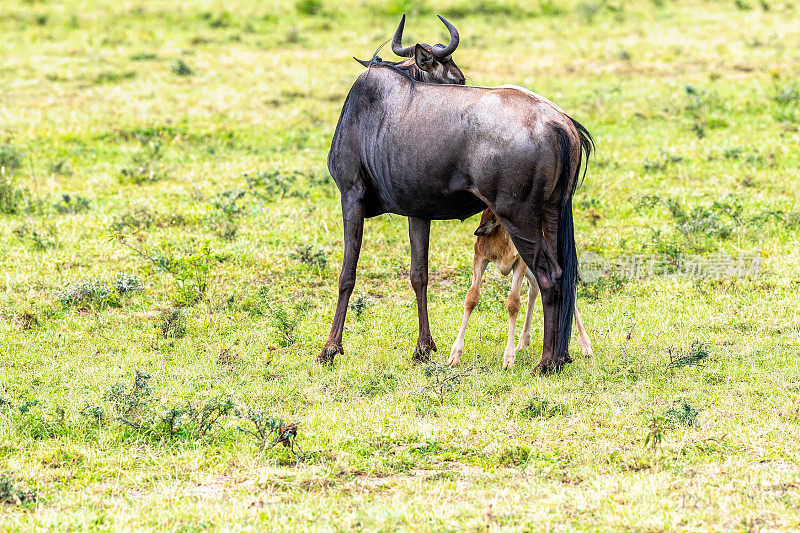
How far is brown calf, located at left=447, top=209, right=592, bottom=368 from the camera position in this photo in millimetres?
7926

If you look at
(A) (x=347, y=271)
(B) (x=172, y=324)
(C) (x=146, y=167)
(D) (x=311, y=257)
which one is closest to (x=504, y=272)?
(A) (x=347, y=271)

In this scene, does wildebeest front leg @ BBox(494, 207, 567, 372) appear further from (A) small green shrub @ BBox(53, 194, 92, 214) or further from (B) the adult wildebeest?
(A) small green shrub @ BBox(53, 194, 92, 214)

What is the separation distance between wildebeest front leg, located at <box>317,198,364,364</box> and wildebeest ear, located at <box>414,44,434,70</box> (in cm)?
133

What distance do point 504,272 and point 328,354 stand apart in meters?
1.71

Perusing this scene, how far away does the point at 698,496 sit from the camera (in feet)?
16.7

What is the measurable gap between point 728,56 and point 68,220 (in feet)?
49.4

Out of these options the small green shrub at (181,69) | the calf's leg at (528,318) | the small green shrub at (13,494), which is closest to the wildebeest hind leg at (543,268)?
the calf's leg at (528,318)

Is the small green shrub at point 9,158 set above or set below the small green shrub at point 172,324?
above

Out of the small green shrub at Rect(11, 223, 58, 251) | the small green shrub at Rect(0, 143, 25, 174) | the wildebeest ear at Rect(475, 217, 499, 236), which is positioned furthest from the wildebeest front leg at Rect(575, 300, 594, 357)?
the small green shrub at Rect(0, 143, 25, 174)

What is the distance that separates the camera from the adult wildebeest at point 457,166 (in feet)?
23.2

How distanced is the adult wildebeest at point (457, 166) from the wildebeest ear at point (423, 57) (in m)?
0.01

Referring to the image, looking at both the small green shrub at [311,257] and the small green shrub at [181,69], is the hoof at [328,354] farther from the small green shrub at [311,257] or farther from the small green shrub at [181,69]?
the small green shrub at [181,69]

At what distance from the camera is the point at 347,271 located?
8.25m

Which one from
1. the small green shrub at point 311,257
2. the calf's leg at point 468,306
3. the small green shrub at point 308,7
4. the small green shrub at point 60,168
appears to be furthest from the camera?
the small green shrub at point 308,7
